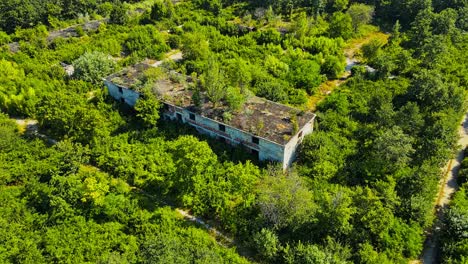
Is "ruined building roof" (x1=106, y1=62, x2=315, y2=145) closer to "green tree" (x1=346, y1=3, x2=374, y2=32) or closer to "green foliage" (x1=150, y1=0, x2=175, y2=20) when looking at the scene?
"green foliage" (x1=150, y1=0, x2=175, y2=20)

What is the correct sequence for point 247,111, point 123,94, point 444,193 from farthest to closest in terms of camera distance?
point 123,94 → point 247,111 → point 444,193

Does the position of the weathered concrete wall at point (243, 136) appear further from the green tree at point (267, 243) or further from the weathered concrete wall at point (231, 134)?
the green tree at point (267, 243)

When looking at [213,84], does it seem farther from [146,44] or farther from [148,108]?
[146,44]

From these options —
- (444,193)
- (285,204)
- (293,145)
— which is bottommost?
(444,193)

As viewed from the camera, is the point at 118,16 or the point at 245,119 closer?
the point at 245,119

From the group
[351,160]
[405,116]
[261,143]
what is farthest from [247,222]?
[405,116]

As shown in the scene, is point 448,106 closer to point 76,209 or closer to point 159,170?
point 159,170

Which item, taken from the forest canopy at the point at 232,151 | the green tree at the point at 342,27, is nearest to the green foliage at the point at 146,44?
the forest canopy at the point at 232,151

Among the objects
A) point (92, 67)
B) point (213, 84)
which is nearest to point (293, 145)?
point (213, 84)
